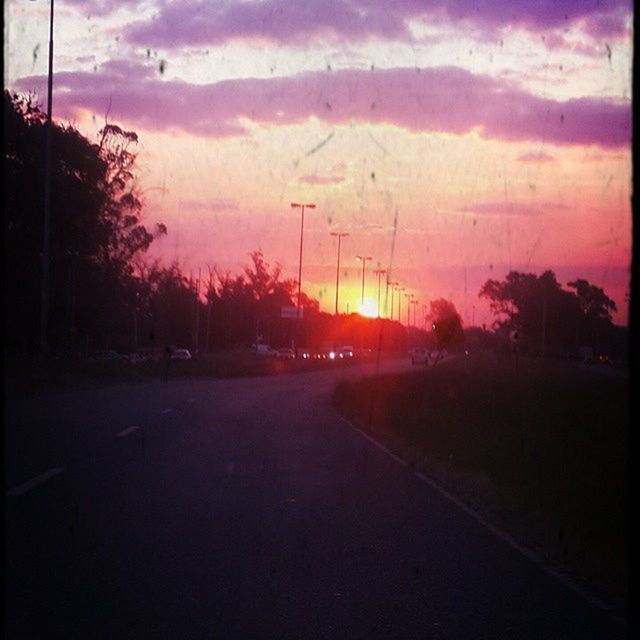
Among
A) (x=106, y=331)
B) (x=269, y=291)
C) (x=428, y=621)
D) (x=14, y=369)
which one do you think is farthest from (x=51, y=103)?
(x=269, y=291)

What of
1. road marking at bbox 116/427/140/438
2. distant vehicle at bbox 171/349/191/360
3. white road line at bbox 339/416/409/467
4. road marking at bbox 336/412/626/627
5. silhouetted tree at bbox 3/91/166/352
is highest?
silhouetted tree at bbox 3/91/166/352

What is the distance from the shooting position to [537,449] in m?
22.3

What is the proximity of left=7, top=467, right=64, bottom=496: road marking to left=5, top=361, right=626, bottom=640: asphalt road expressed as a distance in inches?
1.1

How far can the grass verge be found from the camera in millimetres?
12719

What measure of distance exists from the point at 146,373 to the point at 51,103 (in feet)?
82.2

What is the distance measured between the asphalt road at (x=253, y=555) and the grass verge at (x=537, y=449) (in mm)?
752

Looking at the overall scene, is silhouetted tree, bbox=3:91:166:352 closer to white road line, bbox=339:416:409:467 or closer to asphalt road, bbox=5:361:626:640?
white road line, bbox=339:416:409:467

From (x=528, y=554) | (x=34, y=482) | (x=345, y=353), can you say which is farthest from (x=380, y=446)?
(x=345, y=353)

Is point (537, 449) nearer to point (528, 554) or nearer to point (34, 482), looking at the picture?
point (34, 482)

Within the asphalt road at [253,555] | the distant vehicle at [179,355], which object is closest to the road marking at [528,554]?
the asphalt road at [253,555]

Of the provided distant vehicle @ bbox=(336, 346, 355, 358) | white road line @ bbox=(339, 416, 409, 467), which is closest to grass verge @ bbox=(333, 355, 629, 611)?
white road line @ bbox=(339, 416, 409, 467)

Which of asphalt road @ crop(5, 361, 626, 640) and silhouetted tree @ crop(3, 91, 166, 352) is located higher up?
silhouetted tree @ crop(3, 91, 166, 352)

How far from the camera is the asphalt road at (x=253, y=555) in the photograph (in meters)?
8.26

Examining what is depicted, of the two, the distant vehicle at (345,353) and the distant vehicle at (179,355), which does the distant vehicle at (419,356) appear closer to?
the distant vehicle at (179,355)
